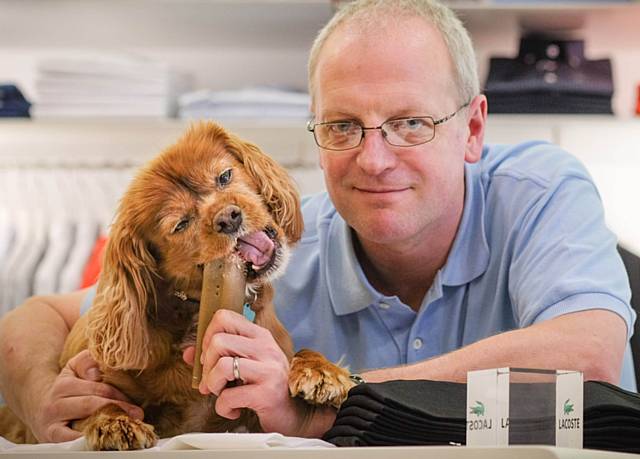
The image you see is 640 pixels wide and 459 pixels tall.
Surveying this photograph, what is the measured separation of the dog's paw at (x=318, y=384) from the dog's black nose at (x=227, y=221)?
19 centimetres

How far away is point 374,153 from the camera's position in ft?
4.43

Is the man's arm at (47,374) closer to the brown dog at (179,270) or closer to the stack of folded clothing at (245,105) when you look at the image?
the brown dog at (179,270)

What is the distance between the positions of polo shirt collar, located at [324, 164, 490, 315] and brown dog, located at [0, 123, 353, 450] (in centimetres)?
31

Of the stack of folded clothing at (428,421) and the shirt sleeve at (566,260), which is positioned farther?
the shirt sleeve at (566,260)

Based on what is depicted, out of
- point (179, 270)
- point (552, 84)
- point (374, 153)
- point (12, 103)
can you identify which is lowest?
point (179, 270)

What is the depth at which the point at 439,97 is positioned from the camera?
1.40 meters

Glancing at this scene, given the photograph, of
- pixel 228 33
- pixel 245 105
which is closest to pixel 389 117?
pixel 245 105

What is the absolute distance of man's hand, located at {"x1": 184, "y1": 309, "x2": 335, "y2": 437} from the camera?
1.12 meters

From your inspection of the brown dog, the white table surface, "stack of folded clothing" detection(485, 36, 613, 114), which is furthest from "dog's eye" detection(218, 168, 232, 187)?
"stack of folded clothing" detection(485, 36, 613, 114)

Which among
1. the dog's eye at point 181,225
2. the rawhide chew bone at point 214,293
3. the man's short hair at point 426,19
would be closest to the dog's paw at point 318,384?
the rawhide chew bone at point 214,293

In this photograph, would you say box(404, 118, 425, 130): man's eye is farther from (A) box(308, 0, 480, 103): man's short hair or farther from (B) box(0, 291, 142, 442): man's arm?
(B) box(0, 291, 142, 442): man's arm

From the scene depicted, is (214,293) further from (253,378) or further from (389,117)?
(389,117)

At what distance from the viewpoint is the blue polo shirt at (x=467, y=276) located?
1.47 metres

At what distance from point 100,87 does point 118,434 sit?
1.96 m
